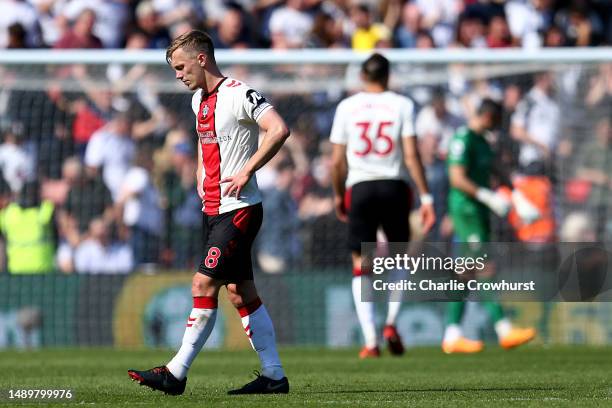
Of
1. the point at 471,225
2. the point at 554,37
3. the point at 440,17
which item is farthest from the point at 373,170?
the point at 440,17

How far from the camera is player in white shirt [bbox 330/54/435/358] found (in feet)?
39.3

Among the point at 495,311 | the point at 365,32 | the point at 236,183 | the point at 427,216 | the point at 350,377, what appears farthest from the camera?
the point at 365,32

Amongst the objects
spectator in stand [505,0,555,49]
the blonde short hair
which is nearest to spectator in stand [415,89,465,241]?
spectator in stand [505,0,555,49]

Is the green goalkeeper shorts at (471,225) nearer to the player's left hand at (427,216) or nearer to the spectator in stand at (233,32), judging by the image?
the player's left hand at (427,216)

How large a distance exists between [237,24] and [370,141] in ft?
23.2

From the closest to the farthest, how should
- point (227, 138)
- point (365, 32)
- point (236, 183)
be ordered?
point (236, 183) → point (227, 138) → point (365, 32)

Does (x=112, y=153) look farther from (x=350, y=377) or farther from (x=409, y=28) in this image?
(x=350, y=377)

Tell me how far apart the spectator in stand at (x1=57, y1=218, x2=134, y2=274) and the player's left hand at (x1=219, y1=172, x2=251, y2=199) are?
813 cm

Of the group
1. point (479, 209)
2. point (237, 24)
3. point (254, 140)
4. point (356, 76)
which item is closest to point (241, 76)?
point (356, 76)

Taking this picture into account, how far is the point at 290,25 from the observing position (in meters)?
19.2

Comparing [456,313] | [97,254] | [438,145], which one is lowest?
[456,313]

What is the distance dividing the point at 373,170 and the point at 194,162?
4.50 m

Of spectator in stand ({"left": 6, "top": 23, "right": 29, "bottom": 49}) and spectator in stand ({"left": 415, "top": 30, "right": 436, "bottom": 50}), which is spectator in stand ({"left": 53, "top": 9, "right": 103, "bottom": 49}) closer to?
spectator in stand ({"left": 6, "top": 23, "right": 29, "bottom": 49})

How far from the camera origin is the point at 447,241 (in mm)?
15516
